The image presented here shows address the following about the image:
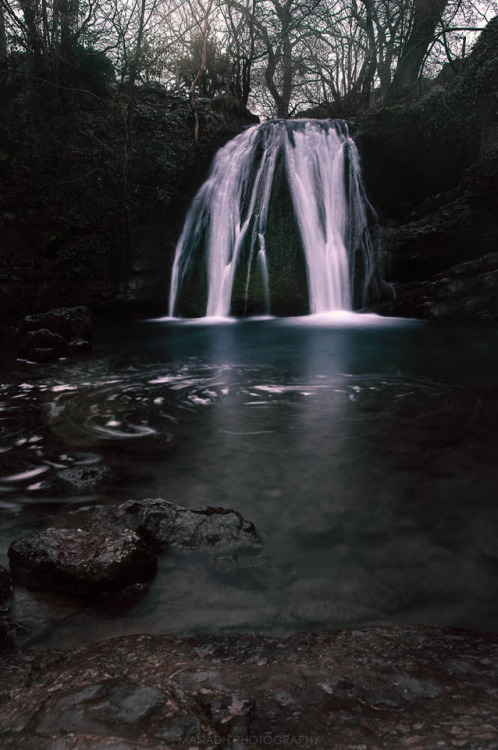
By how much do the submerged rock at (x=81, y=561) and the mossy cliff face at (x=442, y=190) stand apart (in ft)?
34.3

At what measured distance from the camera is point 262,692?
1.47 metres

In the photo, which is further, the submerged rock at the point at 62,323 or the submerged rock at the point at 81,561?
the submerged rock at the point at 62,323

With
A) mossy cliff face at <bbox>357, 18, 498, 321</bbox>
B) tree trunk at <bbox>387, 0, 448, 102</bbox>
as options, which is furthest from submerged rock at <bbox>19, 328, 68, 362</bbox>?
tree trunk at <bbox>387, 0, 448, 102</bbox>

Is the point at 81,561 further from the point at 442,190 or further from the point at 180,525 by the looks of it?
the point at 442,190

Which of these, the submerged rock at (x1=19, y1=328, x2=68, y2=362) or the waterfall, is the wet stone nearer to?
the submerged rock at (x1=19, y1=328, x2=68, y2=362)

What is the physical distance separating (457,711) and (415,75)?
81.0ft

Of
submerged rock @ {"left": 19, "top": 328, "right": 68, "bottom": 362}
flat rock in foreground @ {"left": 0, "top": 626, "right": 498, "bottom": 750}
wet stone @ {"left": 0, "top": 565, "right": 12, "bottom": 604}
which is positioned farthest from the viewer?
submerged rock @ {"left": 19, "top": 328, "right": 68, "bottom": 362}

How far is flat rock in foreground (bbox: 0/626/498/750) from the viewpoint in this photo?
4.00ft

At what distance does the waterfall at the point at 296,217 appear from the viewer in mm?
12773

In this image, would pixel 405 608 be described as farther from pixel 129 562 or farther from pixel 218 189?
pixel 218 189

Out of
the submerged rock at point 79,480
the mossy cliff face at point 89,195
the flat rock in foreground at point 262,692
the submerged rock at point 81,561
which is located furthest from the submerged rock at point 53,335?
the flat rock in foreground at point 262,692

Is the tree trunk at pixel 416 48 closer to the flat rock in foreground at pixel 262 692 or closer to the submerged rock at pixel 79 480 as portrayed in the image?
the submerged rock at pixel 79 480

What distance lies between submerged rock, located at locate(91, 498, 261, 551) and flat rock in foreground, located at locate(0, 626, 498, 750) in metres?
0.72

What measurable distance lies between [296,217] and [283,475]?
35.2 ft
